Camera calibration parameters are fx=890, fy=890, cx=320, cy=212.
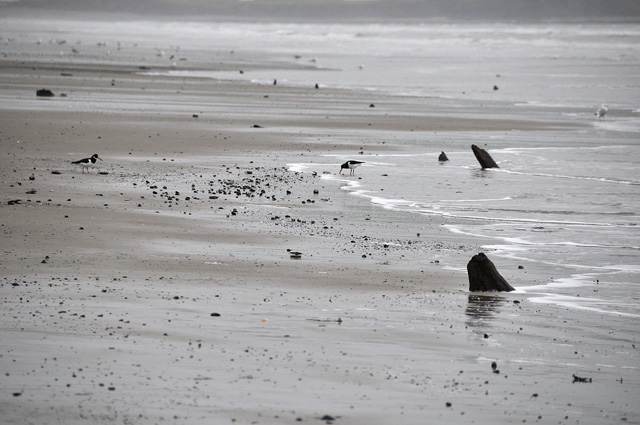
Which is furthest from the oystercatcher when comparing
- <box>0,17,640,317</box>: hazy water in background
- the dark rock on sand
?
the dark rock on sand

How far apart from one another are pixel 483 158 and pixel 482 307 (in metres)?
9.47

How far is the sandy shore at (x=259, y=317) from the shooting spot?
219 inches

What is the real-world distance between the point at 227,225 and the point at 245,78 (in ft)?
104

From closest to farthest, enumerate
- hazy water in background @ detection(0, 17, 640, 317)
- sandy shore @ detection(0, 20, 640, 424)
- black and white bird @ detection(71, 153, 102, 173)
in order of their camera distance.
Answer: sandy shore @ detection(0, 20, 640, 424) < hazy water in background @ detection(0, 17, 640, 317) < black and white bird @ detection(71, 153, 102, 173)

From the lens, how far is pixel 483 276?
8.30 meters

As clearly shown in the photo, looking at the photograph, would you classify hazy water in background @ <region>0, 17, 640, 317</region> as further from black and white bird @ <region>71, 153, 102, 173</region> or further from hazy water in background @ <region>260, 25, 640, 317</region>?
black and white bird @ <region>71, 153, 102, 173</region>

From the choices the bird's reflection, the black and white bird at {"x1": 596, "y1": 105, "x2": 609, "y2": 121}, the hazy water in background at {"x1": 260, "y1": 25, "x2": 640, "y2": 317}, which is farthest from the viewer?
the black and white bird at {"x1": 596, "y1": 105, "x2": 609, "y2": 121}

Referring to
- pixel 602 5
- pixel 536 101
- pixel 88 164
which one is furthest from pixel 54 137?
pixel 602 5

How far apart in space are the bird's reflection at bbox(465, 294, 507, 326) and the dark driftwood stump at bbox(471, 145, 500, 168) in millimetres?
8927

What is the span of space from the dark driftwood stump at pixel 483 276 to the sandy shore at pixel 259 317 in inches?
4.9

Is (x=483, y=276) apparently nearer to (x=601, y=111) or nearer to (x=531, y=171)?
(x=531, y=171)

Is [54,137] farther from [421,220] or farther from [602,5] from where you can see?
[602,5]

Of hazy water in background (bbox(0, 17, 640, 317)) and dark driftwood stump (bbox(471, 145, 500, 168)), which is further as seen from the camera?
dark driftwood stump (bbox(471, 145, 500, 168))

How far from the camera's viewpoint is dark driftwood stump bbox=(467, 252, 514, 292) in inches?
324
